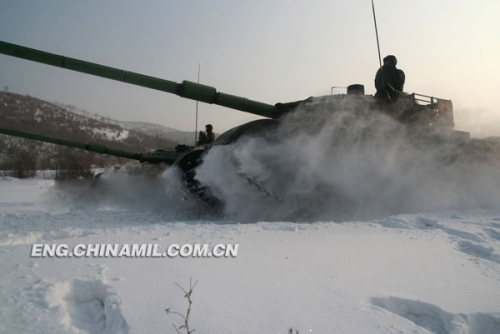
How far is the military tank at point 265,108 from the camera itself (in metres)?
5.06

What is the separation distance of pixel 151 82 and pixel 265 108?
7.14 feet

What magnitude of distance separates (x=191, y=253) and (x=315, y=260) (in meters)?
1.03

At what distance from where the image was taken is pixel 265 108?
6477 mm

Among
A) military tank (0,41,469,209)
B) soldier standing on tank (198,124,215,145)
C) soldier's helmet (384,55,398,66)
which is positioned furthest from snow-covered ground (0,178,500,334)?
soldier standing on tank (198,124,215,145)

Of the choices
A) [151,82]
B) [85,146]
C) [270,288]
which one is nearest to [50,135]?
[85,146]

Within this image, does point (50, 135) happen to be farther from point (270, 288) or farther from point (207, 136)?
point (270, 288)

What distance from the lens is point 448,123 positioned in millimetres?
7832

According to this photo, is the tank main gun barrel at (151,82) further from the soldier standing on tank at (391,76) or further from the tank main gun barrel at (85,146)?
the tank main gun barrel at (85,146)

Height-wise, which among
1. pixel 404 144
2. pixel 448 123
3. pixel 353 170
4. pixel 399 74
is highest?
pixel 399 74

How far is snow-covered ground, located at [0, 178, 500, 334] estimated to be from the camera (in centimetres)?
169

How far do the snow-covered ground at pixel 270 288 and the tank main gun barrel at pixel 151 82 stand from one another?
2.88 meters

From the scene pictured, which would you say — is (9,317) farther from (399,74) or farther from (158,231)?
(399,74)

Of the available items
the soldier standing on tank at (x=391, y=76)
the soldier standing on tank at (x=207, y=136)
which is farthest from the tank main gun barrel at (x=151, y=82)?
the soldier standing on tank at (x=207, y=136)

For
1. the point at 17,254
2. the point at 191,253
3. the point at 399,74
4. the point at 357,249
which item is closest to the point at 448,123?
the point at 399,74
